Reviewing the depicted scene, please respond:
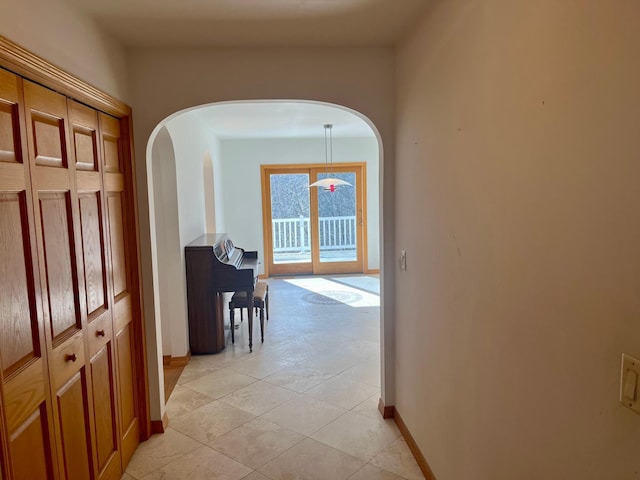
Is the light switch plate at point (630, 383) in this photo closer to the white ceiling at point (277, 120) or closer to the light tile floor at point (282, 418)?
the light tile floor at point (282, 418)

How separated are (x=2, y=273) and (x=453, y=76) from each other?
1.78 meters

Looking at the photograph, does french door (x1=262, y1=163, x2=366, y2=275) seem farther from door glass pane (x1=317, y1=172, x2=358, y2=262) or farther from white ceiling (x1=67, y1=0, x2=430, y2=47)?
white ceiling (x1=67, y1=0, x2=430, y2=47)

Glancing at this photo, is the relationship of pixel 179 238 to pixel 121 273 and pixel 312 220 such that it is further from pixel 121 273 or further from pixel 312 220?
pixel 312 220

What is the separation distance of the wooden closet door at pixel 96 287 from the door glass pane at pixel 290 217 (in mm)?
5458

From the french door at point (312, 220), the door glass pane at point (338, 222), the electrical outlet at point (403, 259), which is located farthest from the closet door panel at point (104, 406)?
the door glass pane at point (338, 222)

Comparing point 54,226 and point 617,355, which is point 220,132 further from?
point 617,355

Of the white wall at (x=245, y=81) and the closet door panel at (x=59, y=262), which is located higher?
the white wall at (x=245, y=81)

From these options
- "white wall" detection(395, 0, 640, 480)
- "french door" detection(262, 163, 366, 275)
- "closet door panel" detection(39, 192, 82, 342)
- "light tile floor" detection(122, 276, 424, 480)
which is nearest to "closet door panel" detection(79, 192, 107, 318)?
"closet door panel" detection(39, 192, 82, 342)

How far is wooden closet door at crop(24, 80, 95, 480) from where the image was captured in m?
1.60

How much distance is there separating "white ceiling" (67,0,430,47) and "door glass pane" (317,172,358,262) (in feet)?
16.7

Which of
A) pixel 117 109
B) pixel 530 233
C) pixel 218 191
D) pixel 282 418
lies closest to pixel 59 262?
pixel 117 109

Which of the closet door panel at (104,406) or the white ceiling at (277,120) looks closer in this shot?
the closet door panel at (104,406)

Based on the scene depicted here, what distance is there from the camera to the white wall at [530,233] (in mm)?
934

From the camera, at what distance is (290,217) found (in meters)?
7.66
